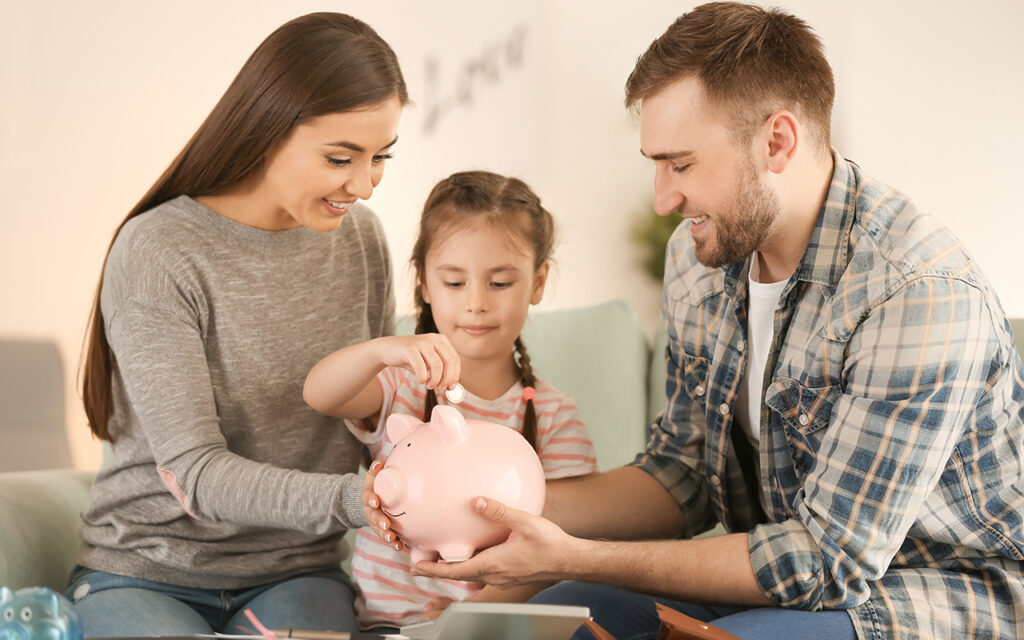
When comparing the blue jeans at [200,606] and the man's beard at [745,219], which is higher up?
the man's beard at [745,219]

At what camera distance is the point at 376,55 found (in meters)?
1.52

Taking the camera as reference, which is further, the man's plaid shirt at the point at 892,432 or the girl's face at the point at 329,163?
the girl's face at the point at 329,163

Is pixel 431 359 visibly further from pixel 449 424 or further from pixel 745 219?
pixel 745 219

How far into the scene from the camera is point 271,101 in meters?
1.49

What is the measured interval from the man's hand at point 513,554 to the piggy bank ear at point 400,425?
16cm

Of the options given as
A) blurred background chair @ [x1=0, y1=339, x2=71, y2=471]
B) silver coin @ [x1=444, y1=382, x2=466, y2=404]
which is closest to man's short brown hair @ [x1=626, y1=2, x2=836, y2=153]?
silver coin @ [x1=444, y1=382, x2=466, y2=404]

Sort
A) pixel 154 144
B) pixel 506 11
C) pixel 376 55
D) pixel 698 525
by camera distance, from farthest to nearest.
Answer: pixel 506 11 → pixel 154 144 → pixel 698 525 → pixel 376 55

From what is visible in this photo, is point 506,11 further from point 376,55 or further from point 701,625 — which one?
point 701,625

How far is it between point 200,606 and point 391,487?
562 mm

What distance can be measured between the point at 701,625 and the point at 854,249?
0.64 metres

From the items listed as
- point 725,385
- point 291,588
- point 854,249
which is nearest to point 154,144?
point 291,588

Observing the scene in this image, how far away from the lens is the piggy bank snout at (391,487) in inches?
47.8

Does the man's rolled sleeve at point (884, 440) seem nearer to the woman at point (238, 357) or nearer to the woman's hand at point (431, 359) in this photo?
the woman's hand at point (431, 359)

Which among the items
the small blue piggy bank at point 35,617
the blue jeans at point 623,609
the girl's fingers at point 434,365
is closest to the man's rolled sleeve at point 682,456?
the blue jeans at point 623,609
